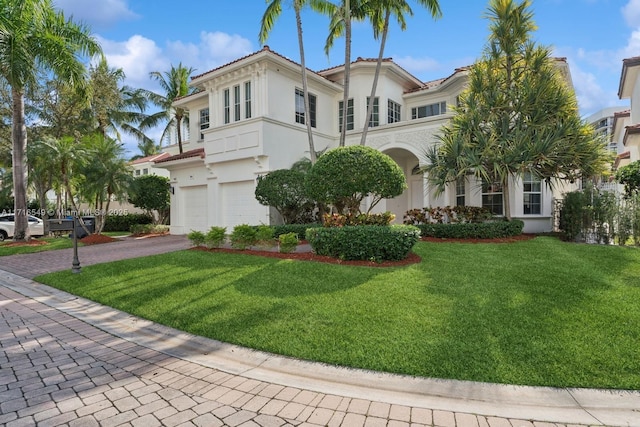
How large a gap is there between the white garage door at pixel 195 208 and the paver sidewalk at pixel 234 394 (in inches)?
526

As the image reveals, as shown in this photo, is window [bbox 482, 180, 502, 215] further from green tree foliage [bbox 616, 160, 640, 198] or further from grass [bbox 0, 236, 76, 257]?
grass [bbox 0, 236, 76, 257]

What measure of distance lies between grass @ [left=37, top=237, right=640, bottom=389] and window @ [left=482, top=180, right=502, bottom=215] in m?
5.03

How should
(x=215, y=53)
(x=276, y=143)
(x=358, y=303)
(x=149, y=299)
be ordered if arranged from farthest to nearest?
(x=215, y=53) < (x=276, y=143) < (x=149, y=299) < (x=358, y=303)

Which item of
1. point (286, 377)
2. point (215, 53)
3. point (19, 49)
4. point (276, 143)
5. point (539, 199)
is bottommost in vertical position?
point (286, 377)

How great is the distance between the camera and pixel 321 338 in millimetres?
4160

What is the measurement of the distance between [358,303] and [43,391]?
3.67 meters

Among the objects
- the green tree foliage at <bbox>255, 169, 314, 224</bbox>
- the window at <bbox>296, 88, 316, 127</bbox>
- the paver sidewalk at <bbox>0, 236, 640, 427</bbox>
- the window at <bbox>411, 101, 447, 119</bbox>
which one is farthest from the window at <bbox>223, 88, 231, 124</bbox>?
the paver sidewalk at <bbox>0, 236, 640, 427</bbox>

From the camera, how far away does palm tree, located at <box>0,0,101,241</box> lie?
1191 centimetres

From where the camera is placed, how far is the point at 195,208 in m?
17.9

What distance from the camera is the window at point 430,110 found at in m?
16.9

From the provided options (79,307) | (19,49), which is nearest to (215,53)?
(19,49)

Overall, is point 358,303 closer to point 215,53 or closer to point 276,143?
point 276,143

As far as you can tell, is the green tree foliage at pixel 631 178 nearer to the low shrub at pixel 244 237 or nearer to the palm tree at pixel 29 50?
the low shrub at pixel 244 237

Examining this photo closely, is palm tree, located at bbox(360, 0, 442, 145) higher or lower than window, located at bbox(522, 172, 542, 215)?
higher
